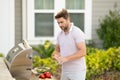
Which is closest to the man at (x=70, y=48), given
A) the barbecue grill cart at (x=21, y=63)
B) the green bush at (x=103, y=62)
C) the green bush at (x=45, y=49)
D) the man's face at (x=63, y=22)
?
the man's face at (x=63, y=22)

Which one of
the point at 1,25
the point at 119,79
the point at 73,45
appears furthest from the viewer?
the point at 1,25

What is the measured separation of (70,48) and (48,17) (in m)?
6.42

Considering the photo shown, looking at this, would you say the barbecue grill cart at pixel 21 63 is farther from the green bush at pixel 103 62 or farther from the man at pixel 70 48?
the green bush at pixel 103 62

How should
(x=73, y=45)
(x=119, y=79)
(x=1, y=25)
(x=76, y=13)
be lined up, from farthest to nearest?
1. (x=76, y=13)
2. (x=1, y=25)
3. (x=119, y=79)
4. (x=73, y=45)

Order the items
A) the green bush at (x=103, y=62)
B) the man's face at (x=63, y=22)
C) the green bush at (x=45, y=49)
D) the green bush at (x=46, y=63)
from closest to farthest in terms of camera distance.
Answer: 1. the man's face at (x=63, y=22)
2. the green bush at (x=103, y=62)
3. the green bush at (x=46, y=63)
4. the green bush at (x=45, y=49)

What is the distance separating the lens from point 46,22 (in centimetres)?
1205

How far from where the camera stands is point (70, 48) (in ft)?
18.5

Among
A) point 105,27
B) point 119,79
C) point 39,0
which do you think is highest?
point 39,0

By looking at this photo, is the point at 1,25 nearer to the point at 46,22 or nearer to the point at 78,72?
the point at 46,22

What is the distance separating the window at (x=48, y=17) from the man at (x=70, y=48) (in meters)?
6.07

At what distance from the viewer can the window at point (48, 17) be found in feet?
38.8

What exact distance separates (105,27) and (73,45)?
20.9ft

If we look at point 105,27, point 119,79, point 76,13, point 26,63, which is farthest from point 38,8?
point 26,63

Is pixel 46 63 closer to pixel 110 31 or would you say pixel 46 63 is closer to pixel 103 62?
pixel 103 62
